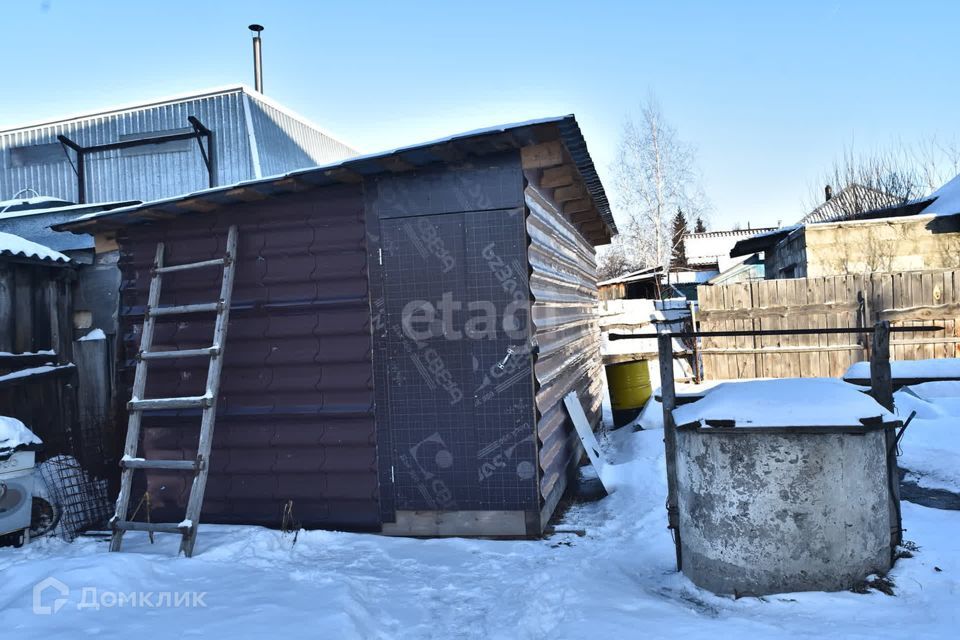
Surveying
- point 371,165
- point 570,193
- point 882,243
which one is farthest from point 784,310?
point 371,165

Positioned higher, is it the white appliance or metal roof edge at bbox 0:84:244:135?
metal roof edge at bbox 0:84:244:135

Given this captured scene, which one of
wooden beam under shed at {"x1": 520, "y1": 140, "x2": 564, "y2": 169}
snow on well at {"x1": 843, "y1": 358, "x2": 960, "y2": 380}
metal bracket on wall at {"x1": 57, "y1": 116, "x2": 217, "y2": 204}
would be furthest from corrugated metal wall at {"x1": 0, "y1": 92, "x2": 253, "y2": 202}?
snow on well at {"x1": 843, "y1": 358, "x2": 960, "y2": 380}

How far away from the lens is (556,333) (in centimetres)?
650

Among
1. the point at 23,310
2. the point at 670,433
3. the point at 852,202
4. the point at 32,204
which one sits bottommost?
the point at 670,433

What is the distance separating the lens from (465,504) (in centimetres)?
523

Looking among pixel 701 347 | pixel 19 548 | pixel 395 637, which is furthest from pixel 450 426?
pixel 701 347

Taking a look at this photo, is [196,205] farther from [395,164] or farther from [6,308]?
[6,308]

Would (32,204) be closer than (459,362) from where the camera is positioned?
No

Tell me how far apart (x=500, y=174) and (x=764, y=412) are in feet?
9.23

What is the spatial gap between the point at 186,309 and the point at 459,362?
251cm

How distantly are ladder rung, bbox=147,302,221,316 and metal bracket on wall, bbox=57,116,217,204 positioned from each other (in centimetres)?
570

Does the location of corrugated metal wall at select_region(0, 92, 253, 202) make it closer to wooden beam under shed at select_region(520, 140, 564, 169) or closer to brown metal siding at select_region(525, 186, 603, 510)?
brown metal siding at select_region(525, 186, 603, 510)

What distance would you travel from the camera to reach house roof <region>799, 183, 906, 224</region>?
26656 millimetres

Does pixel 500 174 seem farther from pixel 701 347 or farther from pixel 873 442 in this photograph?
pixel 701 347
